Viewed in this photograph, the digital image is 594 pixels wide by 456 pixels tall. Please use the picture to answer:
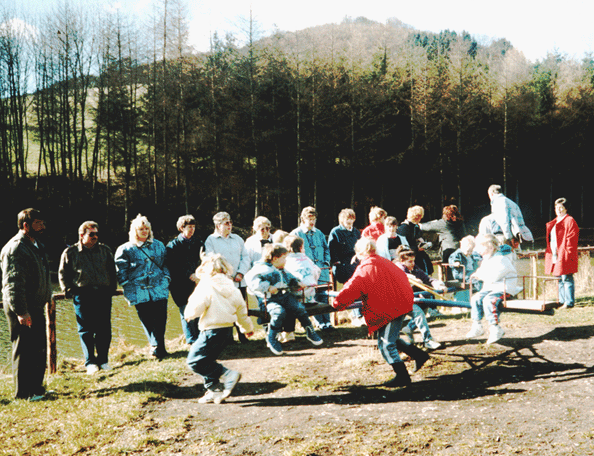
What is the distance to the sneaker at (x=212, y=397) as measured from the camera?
4.43m

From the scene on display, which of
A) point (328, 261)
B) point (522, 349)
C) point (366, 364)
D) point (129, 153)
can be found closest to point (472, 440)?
point (366, 364)

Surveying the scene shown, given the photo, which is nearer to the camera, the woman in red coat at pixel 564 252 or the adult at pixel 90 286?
the adult at pixel 90 286

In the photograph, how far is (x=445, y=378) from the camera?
4719 millimetres

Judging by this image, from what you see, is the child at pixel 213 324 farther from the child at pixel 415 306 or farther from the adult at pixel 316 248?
the adult at pixel 316 248

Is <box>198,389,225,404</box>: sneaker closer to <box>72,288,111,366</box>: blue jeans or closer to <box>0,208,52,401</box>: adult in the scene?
<box>0,208,52,401</box>: adult

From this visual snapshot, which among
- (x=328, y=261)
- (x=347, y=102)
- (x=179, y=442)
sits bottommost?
(x=179, y=442)

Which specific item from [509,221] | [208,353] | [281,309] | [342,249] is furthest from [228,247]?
[509,221]

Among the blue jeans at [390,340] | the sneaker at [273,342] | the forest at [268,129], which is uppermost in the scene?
the forest at [268,129]

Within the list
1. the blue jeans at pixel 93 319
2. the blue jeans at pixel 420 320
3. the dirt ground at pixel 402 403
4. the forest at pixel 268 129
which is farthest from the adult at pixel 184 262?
the forest at pixel 268 129

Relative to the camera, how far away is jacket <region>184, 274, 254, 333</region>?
446 centimetres

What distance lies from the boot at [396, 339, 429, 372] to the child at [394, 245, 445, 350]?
2.89 ft

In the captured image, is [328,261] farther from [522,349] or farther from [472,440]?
[472,440]

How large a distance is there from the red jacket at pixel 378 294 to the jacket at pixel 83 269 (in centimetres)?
283

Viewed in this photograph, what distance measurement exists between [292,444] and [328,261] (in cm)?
382
